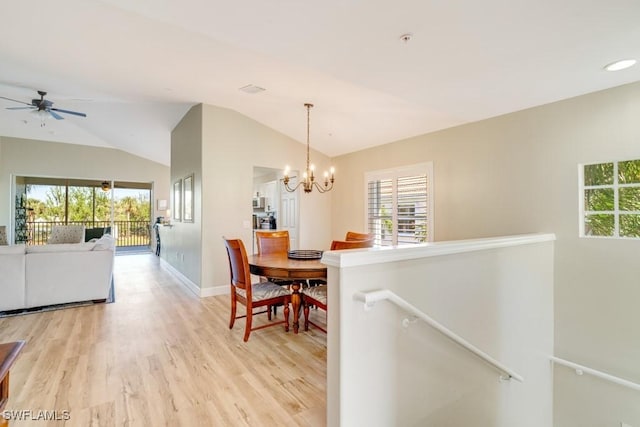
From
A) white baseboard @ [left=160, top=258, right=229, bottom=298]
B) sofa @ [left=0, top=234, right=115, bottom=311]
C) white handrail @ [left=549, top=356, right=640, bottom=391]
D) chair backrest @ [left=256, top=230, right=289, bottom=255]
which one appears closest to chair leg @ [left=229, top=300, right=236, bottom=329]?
chair backrest @ [left=256, top=230, right=289, bottom=255]

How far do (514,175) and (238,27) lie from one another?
10.9ft

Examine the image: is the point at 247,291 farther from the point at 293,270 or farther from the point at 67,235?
the point at 67,235

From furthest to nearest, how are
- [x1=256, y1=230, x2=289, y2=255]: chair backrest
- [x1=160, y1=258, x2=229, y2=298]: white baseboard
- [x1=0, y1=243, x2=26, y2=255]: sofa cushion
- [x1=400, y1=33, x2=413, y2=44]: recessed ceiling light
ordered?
[x1=160, y1=258, x2=229, y2=298]: white baseboard, [x1=256, y1=230, x2=289, y2=255]: chair backrest, [x1=0, y1=243, x2=26, y2=255]: sofa cushion, [x1=400, y1=33, x2=413, y2=44]: recessed ceiling light

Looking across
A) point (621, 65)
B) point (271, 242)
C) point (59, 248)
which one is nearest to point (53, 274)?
point (59, 248)

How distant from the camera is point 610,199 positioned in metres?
3.02

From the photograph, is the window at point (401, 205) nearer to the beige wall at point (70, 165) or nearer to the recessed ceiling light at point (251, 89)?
the recessed ceiling light at point (251, 89)

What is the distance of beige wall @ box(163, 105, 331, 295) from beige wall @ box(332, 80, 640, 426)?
10.6 ft

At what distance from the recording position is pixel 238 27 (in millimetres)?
2133

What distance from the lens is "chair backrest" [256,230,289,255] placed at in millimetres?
4109

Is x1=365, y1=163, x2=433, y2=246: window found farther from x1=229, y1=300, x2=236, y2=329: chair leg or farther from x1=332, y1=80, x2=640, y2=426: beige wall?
x1=229, y1=300, x2=236, y2=329: chair leg

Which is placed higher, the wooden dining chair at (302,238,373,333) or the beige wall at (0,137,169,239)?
the beige wall at (0,137,169,239)

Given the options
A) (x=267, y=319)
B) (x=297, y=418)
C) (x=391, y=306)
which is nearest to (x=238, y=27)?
(x=391, y=306)

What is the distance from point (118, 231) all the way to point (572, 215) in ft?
36.7

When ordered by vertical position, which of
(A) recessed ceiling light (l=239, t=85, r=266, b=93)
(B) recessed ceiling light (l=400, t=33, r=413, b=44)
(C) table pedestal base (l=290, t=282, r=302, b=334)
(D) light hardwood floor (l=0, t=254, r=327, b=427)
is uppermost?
(A) recessed ceiling light (l=239, t=85, r=266, b=93)
